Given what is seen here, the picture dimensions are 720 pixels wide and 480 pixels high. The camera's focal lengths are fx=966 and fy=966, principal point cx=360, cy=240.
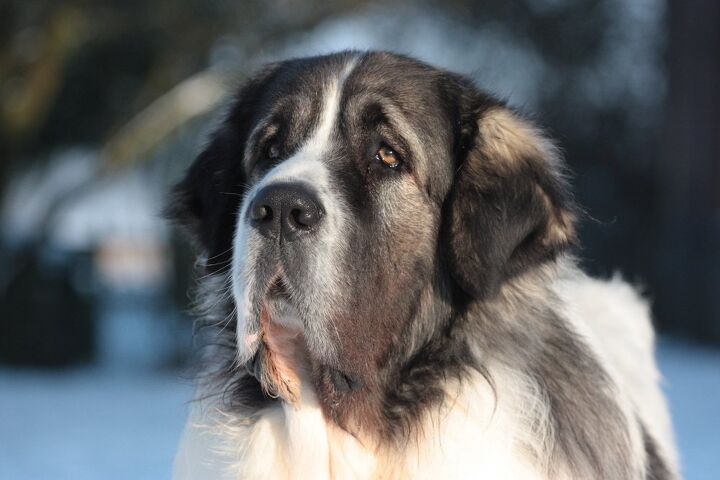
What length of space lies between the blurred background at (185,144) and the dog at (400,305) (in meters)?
6.64

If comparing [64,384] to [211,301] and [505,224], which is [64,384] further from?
[505,224]

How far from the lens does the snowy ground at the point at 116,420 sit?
7.51m

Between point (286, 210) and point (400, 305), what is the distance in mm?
567

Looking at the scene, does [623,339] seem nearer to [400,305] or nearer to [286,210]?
[400,305]

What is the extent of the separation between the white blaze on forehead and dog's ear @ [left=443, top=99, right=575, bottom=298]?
483mm

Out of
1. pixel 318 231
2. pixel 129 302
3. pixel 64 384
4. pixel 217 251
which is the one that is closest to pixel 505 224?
pixel 318 231

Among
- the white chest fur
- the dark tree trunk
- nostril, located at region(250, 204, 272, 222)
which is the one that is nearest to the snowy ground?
the dark tree trunk

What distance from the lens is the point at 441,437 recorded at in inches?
122

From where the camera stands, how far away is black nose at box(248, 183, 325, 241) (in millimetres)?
2803

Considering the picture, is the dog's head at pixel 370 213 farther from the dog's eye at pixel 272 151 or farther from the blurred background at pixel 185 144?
the blurred background at pixel 185 144

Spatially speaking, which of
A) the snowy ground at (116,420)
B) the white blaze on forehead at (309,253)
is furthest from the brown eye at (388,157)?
the snowy ground at (116,420)

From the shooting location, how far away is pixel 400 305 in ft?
10.3

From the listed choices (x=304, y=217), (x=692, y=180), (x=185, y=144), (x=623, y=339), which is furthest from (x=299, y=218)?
(x=692, y=180)

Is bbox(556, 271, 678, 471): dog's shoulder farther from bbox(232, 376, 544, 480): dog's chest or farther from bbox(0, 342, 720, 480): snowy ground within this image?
bbox(0, 342, 720, 480): snowy ground
